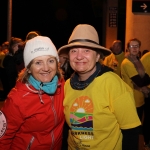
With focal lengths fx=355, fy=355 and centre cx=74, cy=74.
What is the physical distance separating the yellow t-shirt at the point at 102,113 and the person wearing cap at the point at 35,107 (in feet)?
0.81

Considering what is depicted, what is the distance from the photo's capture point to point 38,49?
323 centimetres

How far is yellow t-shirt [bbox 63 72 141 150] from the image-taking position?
279cm

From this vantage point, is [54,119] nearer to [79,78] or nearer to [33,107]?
[33,107]

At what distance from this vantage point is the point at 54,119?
317 cm

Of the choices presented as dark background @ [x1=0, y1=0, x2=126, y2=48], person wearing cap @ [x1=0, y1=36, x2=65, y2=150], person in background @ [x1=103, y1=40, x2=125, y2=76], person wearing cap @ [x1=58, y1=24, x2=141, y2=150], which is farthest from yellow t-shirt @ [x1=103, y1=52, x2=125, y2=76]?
dark background @ [x1=0, y1=0, x2=126, y2=48]

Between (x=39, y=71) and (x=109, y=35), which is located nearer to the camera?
(x=39, y=71)

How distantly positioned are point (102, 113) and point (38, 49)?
2.84 ft

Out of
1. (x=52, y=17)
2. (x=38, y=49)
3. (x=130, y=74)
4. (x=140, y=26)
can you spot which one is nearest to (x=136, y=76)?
(x=130, y=74)

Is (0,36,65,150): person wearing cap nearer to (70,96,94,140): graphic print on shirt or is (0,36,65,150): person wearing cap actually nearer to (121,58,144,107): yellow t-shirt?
(70,96,94,140): graphic print on shirt

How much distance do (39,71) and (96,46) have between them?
57cm

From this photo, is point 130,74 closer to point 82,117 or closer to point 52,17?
point 82,117

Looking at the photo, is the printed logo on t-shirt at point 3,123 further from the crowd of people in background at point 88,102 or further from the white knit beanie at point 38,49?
the white knit beanie at point 38,49

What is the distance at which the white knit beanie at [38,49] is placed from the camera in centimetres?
323

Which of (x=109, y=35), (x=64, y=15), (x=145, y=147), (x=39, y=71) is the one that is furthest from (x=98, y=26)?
(x=39, y=71)
